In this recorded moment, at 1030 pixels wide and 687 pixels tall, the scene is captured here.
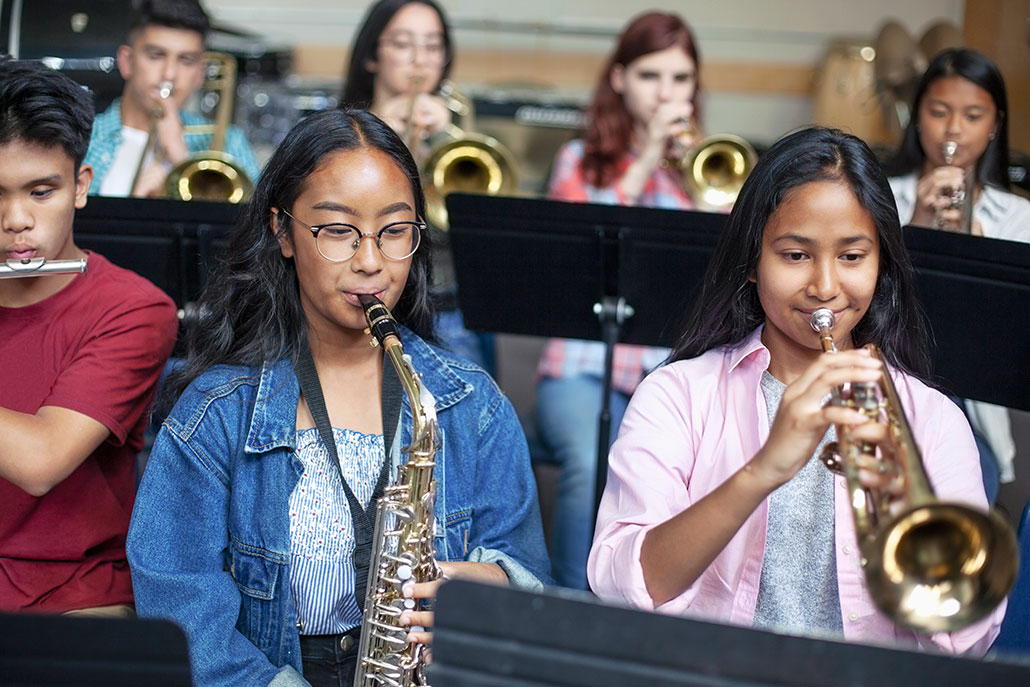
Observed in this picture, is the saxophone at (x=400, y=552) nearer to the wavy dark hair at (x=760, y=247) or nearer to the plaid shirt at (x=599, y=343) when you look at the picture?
the wavy dark hair at (x=760, y=247)

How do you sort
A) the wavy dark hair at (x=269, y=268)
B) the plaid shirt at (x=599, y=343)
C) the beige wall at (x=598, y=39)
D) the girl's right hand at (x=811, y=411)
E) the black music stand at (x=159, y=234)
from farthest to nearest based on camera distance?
1. the beige wall at (x=598, y=39)
2. the plaid shirt at (x=599, y=343)
3. the black music stand at (x=159, y=234)
4. the wavy dark hair at (x=269, y=268)
5. the girl's right hand at (x=811, y=411)

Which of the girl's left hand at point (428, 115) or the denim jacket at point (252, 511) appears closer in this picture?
the denim jacket at point (252, 511)

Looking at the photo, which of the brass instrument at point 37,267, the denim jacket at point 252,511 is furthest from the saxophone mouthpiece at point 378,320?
the brass instrument at point 37,267

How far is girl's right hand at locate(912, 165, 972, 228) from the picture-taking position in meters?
2.47

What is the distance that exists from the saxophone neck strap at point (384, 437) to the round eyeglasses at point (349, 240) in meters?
0.17

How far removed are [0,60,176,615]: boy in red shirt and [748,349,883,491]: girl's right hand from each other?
1015 mm

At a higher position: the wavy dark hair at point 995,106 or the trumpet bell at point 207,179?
the wavy dark hair at point 995,106

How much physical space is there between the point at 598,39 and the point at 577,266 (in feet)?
11.6

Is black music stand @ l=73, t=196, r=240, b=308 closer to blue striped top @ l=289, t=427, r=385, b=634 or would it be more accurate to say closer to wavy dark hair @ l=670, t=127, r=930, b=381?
blue striped top @ l=289, t=427, r=385, b=634

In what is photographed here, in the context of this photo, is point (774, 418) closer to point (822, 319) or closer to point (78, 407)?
point (822, 319)

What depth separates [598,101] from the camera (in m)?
3.26

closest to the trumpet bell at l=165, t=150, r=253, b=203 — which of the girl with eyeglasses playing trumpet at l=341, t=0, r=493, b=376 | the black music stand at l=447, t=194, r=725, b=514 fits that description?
the girl with eyeglasses playing trumpet at l=341, t=0, r=493, b=376

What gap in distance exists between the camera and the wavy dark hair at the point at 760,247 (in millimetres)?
1566

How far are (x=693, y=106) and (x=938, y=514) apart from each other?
92.9 inches
